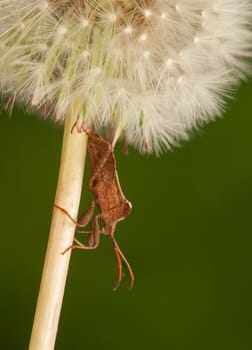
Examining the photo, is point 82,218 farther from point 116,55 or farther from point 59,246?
point 116,55

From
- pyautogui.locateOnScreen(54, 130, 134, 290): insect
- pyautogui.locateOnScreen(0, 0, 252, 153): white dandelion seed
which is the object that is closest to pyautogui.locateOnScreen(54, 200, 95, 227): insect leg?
pyautogui.locateOnScreen(54, 130, 134, 290): insect

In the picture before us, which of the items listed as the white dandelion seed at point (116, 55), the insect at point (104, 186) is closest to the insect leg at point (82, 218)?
the insect at point (104, 186)

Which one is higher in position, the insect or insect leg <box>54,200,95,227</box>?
the insect

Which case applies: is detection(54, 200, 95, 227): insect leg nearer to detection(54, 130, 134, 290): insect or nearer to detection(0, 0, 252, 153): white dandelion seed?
detection(54, 130, 134, 290): insect

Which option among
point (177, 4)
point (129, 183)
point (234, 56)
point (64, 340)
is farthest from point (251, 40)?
point (64, 340)

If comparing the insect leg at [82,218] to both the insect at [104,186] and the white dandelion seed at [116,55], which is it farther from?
the white dandelion seed at [116,55]
